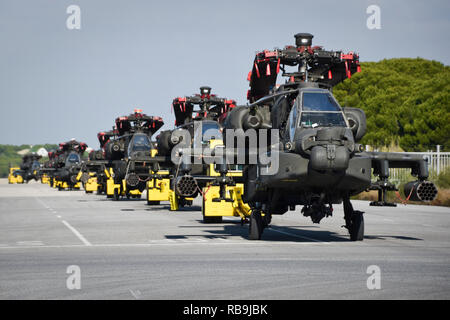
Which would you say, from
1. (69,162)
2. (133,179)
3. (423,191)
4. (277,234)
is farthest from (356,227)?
(69,162)

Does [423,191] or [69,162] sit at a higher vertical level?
[69,162]

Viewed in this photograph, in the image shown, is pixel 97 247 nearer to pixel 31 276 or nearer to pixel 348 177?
pixel 31 276

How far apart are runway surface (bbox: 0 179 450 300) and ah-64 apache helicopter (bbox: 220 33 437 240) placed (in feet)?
2.92

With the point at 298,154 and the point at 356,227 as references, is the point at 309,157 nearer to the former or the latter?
the point at 298,154

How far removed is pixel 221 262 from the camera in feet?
37.4

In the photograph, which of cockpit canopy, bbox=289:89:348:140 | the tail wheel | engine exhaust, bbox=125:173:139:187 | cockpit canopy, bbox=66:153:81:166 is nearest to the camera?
cockpit canopy, bbox=289:89:348:140

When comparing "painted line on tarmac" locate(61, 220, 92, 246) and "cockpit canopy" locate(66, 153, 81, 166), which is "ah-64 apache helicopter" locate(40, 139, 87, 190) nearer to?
"cockpit canopy" locate(66, 153, 81, 166)

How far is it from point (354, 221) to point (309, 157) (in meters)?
2.42

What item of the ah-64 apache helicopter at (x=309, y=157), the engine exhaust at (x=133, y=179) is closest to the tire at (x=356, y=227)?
the ah-64 apache helicopter at (x=309, y=157)

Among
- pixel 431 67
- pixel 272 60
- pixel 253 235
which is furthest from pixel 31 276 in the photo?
pixel 431 67

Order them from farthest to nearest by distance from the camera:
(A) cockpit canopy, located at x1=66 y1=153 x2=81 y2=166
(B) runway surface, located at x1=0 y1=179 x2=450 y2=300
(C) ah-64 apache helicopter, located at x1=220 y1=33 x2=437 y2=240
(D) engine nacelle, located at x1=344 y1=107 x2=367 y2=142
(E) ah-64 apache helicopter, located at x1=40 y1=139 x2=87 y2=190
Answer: (A) cockpit canopy, located at x1=66 y1=153 x2=81 y2=166
(E) ah-64 apache helicopter, located at x1=40 y1=139 x2=87 y2=190
(D) engine nacelle, located at x1=344 y1=107 x2=367 y2=142
(C) ah-64 apache helicopter, located at x1=220 y1=33 x2=437 y2=240
(B) runway surface, located at x1=0 y1=179 x2=450 y2=300

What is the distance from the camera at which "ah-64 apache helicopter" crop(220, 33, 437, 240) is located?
12.9m

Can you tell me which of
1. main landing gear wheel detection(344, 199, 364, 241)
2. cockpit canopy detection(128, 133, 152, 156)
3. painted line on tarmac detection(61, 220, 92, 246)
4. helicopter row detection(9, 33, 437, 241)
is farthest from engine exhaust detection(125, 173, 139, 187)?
main landing gear wheel detection(344, 199, 364, 241)

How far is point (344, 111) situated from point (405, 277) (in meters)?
5.50
